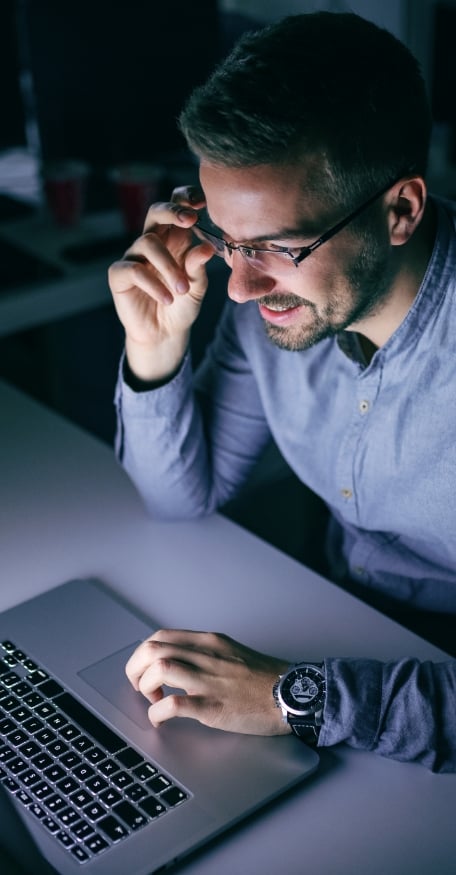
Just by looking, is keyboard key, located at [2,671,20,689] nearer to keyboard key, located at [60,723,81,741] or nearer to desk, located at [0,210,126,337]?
keyboard key, located at [60,723,81,741]

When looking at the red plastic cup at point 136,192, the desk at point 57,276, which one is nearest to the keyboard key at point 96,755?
the desk at point 57,276

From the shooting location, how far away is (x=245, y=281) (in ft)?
3.53

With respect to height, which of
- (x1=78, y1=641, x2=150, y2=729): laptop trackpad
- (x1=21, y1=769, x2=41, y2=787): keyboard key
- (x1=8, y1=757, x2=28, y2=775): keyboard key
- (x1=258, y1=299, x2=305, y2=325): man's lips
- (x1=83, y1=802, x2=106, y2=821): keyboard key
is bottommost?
(x1=78, y1=641, x2=150, y2=729): laptop trackpad

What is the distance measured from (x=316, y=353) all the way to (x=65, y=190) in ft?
3.34

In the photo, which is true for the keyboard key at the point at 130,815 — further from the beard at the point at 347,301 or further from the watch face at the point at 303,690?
the beard at the point at 347,301

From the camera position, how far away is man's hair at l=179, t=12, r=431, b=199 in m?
0.96

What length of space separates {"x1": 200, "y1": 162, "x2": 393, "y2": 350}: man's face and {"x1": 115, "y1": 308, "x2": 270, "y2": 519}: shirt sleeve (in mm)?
181

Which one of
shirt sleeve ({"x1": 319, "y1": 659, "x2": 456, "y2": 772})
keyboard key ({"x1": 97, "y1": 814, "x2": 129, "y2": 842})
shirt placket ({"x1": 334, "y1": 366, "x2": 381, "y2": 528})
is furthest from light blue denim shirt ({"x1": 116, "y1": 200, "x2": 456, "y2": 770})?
keyboard key ({"x1": 97, "y1": 814, "x2": 129, "y2": 842})

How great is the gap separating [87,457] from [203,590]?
1.12ft

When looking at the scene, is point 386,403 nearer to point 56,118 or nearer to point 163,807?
point 163,807

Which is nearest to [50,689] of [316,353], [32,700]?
[32,700]

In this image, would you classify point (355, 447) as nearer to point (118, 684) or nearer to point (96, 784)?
point (118, 684)

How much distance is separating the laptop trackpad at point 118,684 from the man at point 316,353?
0.07 ft

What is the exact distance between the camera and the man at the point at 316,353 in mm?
912
